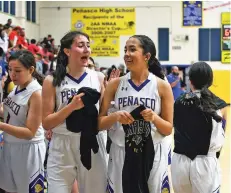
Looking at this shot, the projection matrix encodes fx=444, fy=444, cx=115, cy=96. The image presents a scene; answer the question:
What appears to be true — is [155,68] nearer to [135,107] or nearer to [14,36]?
[135,107]

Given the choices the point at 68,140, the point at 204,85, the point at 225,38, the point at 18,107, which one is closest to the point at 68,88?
the point at 68,140

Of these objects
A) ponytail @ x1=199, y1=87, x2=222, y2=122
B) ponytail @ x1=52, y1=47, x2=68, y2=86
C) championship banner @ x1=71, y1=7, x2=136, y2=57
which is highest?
championship banner @ x1=71, y1=7, x2=136, y2=57

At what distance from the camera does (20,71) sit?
338 centimetres

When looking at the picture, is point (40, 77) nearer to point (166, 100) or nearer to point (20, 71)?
point (20, 71)

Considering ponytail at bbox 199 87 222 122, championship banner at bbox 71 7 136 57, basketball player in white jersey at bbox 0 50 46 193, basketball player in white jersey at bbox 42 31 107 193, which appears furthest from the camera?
championship banner at bbox 71 7 136 57

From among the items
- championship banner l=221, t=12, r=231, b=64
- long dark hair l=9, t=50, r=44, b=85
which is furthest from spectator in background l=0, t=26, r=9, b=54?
championship banner l=221, t=12, r=231, b=64

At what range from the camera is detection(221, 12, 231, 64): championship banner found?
19.7 m

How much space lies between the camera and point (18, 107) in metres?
3.34

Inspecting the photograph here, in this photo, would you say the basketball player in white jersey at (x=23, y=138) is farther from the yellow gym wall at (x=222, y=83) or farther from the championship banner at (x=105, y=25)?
the championship banner at (x=105, y=25)

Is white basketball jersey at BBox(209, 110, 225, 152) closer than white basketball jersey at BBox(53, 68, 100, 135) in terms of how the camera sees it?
No

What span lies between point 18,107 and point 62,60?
1.88ft

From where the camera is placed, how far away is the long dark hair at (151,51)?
2803mm

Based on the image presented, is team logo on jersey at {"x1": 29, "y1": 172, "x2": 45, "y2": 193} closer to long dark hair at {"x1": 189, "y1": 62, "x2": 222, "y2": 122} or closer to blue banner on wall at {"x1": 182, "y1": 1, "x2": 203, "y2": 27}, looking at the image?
long dark hair at {"x1": 189, "y1": 62, "x2": 222, "y2": 122}

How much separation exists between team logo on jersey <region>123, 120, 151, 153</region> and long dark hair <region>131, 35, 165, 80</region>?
1.25 feet
